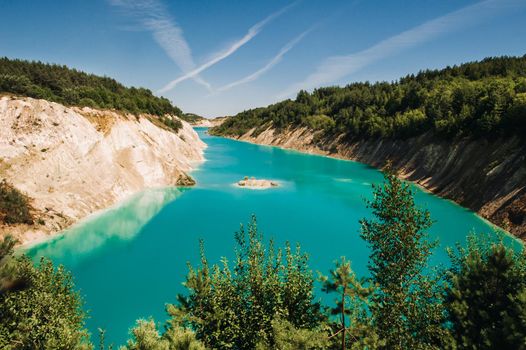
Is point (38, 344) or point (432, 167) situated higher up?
point (432, 167)

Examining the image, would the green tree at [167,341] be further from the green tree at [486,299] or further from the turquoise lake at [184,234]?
the green tree at [486,299]

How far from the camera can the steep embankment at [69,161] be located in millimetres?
39625

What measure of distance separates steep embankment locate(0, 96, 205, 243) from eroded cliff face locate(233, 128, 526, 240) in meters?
42.4

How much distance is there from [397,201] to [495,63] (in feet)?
351

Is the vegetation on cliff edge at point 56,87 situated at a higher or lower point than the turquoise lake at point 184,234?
higher

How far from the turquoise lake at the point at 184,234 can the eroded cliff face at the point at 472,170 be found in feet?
8.52

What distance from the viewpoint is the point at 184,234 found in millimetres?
38219

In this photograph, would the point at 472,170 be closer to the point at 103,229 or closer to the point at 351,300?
the point at 351,300

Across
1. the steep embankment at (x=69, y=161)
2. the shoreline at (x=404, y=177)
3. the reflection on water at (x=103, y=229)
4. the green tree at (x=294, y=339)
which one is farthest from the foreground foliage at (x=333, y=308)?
the steep embankment at (x=69, y=161)

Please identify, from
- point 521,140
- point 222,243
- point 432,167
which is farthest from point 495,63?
point 222,243

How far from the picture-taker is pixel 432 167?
67.2m

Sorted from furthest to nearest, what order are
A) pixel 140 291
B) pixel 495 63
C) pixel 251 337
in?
1. pixel 495 63
2. pixel 140 291
3. pixel 251 337

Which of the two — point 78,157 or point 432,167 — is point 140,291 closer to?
point 78,157

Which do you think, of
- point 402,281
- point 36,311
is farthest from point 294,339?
point 36,311
